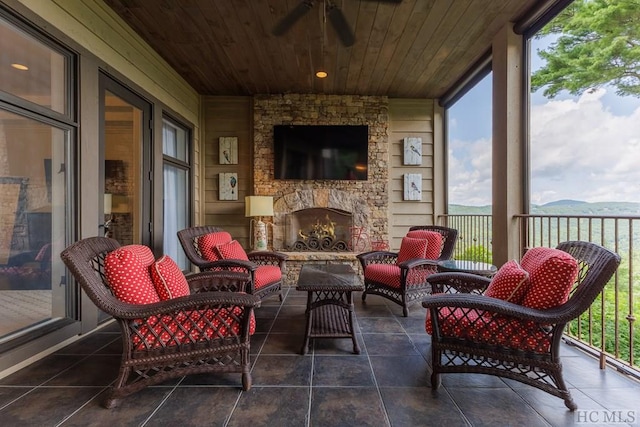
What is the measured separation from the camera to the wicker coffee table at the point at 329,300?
230 centimetres

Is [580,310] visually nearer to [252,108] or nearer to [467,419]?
[467,419]

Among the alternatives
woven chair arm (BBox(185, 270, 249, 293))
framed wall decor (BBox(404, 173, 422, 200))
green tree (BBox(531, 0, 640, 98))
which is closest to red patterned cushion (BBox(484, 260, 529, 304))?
green tree (BBox(531, 0, 640, 98))

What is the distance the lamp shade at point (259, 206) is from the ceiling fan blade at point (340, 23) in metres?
2.48

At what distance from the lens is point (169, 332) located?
169cm

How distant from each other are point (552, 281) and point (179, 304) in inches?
84.0

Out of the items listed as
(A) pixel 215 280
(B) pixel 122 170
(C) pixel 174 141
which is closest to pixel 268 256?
(A) pixel 215 280

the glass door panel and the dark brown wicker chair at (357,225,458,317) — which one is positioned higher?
the glass door panel

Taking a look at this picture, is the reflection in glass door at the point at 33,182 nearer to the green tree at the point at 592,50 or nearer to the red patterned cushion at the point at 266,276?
the red patterned cushion at the point at 266,276

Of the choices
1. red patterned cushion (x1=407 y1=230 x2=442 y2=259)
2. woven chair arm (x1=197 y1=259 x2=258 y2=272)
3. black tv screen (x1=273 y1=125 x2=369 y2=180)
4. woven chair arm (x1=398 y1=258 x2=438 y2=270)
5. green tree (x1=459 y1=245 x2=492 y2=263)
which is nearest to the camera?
woven chair arm (x1=197 y1=259 x2=258 y2=272)

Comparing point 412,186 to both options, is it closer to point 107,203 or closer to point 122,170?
point 122,170

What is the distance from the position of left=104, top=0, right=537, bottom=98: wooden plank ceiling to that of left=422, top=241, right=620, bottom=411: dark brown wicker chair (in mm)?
2428

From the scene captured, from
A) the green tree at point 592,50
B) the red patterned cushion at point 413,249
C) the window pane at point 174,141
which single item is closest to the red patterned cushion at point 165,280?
the red patterned cushion at point 413,249

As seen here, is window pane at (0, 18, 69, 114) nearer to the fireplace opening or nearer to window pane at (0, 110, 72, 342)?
window pane at (0, 110, 72, 342)

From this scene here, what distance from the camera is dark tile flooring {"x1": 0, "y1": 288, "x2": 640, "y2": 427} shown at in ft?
5.02
